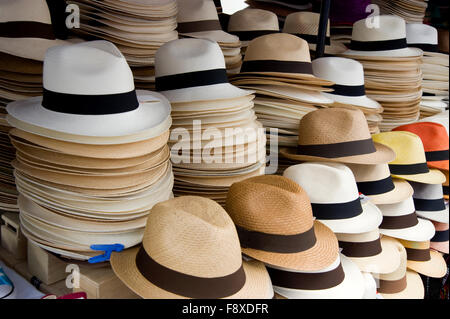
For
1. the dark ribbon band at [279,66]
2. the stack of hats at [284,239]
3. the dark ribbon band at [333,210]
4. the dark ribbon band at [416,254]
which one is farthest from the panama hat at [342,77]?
the stack of hats at [284,239]

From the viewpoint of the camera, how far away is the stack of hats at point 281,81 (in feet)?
6.99

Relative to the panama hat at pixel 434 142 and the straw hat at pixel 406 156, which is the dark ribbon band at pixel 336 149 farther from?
the panama hat at pixel 434 142

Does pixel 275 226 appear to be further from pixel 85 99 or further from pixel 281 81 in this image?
pixel 281 81

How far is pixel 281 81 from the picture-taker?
2166 millimetres

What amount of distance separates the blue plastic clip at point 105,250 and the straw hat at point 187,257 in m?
0.10

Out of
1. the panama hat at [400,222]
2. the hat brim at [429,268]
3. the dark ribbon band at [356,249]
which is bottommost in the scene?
the hat brim at [429,268]

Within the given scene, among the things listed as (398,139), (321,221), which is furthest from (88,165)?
(398,139)

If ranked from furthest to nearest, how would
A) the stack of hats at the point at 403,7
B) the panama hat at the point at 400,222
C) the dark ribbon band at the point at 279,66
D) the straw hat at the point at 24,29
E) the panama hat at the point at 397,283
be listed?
the stack of hats at the point at 403,7 < the panama hat at the point at 400,222 < the panama hat at the point at 397,283 < the dark ribbon band at the point at 279,66 < the straw hat at the point at 24,29

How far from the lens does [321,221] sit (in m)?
1.88

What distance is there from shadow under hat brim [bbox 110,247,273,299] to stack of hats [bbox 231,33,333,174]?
0.92m

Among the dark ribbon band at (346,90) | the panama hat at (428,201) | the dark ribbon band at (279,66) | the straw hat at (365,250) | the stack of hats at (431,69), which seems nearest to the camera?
the straw hat at (365,250)

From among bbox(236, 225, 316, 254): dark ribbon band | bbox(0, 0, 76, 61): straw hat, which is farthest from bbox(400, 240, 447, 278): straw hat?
bbox(0, 0, 76, 61): straw hat

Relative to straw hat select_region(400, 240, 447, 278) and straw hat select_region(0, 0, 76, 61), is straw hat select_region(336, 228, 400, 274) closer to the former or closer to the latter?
straw hat select_region(400, 240, 447, 278)

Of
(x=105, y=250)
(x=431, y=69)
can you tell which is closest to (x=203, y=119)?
(x=105, y=250)
